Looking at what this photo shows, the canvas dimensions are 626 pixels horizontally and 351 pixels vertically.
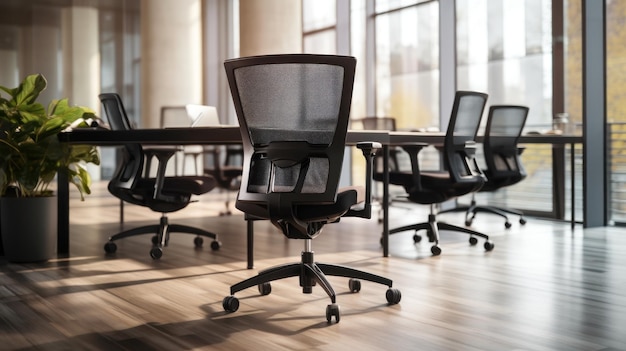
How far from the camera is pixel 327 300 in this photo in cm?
325

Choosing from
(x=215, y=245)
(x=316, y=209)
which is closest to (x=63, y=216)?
(x=215, y=245)

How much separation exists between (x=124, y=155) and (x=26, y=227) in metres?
0.78

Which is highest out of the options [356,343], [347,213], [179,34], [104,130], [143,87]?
[179,34]

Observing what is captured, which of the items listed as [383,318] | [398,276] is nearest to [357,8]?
[398,276]

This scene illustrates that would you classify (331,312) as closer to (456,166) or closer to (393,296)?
(393,296)

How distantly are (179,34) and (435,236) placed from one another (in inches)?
269

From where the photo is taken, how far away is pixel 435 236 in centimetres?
477

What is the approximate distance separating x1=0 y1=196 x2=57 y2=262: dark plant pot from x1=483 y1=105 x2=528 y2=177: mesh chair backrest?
10.9ft

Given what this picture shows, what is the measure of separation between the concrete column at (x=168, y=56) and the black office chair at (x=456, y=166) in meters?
6.00

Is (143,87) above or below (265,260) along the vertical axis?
above

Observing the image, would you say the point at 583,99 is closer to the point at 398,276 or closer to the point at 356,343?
the point at 398,276

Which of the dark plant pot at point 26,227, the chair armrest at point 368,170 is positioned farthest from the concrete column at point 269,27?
the chair armrest at point 368,170

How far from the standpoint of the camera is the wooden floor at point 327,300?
2.59m

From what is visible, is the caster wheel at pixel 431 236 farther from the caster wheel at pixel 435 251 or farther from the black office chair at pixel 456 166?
the caster wheel at pixel 435 251
